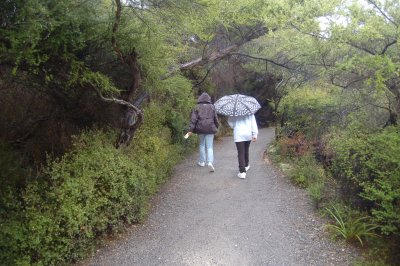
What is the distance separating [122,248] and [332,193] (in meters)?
3.74

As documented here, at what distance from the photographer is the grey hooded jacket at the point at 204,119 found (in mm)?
8672

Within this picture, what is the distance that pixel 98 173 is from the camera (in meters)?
5.17

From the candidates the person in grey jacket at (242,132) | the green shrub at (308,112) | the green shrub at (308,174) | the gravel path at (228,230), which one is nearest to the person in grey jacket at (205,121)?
the person in grey jacket at (242,132)

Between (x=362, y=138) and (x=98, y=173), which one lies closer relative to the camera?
(x=98, y=173)

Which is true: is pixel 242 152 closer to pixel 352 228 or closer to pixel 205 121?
pixel 205 121

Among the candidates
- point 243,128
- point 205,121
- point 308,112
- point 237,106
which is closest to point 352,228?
point 243,128

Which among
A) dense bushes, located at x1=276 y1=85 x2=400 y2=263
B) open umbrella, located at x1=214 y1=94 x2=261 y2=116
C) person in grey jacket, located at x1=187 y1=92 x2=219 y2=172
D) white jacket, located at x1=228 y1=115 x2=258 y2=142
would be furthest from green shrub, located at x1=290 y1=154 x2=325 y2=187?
person in grey jacket, located at x1=187 y1=92 x2=219 y2=172

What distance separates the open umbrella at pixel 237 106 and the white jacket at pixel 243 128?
0.18 metres

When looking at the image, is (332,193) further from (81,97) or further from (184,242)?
(81,97)

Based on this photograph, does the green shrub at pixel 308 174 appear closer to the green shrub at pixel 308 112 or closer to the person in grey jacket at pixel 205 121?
the green shrub at pixel 308 112

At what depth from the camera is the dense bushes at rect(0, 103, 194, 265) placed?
13.4 ft

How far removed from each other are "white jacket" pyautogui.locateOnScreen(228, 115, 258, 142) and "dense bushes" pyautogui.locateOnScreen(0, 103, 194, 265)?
8.50 feet

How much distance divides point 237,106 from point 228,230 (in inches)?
136

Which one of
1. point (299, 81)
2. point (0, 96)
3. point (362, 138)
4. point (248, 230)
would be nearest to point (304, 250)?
point (248, 230)
